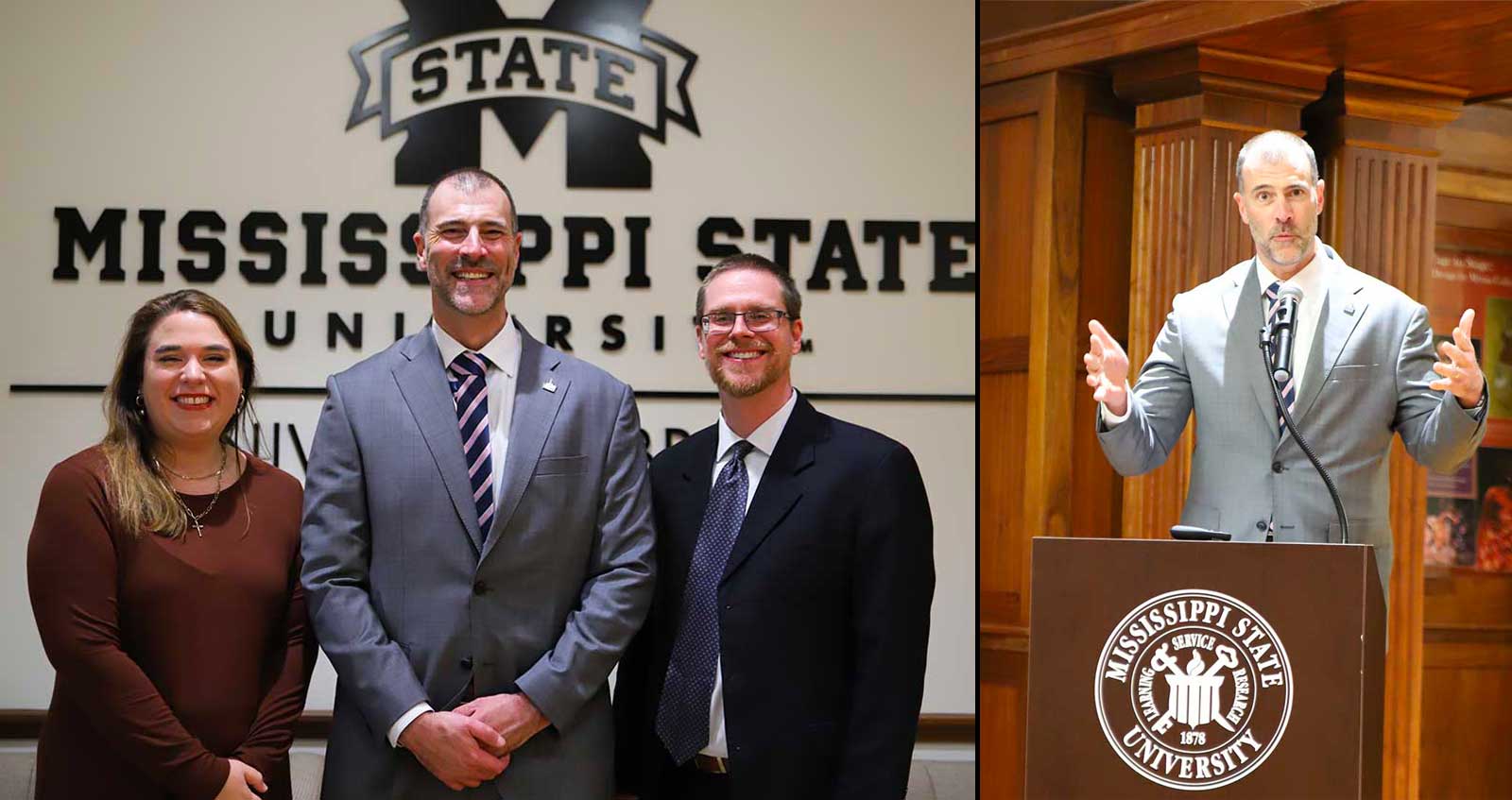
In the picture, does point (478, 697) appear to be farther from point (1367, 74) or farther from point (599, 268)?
point (1367, 74)

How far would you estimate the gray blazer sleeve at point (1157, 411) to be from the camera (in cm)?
310

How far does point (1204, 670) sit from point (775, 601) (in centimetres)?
72

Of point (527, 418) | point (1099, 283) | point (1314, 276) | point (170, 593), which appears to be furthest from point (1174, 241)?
point (170, 593)

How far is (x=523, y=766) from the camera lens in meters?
2.70

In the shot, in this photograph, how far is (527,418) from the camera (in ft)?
9.19

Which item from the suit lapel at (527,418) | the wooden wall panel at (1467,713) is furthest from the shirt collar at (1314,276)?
the wooden wall panel at (1467,713)

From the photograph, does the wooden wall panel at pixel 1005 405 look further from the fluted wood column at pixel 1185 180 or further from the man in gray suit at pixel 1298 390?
the man in gray suit at pixel 1298 390

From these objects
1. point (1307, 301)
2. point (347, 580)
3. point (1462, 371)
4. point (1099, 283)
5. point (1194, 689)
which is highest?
point (1099, 283)

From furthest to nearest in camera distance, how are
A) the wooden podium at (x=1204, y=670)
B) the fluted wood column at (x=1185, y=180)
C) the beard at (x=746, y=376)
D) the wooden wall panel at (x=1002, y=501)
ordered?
1. the wooden wall panel at (x=1002, y=501)
2. the fluted wood column at (x=1185, y=180)
3. the beard at (x=746, y=376)
4. the wooden podium at (x=1204, y=670)

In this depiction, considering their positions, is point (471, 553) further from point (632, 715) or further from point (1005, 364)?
point (1005, 364)

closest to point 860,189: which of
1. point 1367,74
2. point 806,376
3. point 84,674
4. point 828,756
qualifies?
point 806,376

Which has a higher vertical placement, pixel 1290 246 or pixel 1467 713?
pixel 1290 246

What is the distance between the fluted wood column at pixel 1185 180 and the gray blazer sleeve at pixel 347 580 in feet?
8.42

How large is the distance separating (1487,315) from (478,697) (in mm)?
4350
